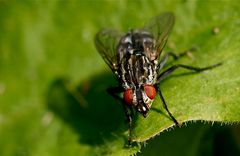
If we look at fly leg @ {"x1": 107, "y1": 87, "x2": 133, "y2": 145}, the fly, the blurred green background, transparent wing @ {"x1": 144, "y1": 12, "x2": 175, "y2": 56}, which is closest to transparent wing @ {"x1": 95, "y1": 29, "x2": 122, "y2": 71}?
the fly

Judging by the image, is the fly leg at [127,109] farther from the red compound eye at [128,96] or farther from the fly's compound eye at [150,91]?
the fly's compound eye at [150,91]

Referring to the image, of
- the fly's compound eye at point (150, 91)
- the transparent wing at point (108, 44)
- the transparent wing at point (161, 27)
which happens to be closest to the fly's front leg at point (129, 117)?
the fly's compound eye at point (150, 91)

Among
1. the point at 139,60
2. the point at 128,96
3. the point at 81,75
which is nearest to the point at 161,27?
the point at 139,60

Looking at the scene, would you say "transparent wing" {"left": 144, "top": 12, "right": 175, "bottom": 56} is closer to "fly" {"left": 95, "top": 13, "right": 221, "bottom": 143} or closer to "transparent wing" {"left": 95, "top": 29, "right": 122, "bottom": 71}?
"fly" {"left": 95, "top": 13, "right": 221, "bottom": 143}

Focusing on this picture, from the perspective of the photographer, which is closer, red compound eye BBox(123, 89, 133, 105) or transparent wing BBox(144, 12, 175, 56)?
red compound eye BBox(123, 89, 133, 105)

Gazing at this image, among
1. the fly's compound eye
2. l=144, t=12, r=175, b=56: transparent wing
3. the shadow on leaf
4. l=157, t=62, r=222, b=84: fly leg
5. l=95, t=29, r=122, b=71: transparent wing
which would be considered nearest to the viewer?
the fly's compound eye

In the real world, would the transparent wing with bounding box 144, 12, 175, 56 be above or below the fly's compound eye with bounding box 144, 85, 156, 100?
below

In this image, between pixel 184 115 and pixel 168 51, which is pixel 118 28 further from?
pixel 184 115
